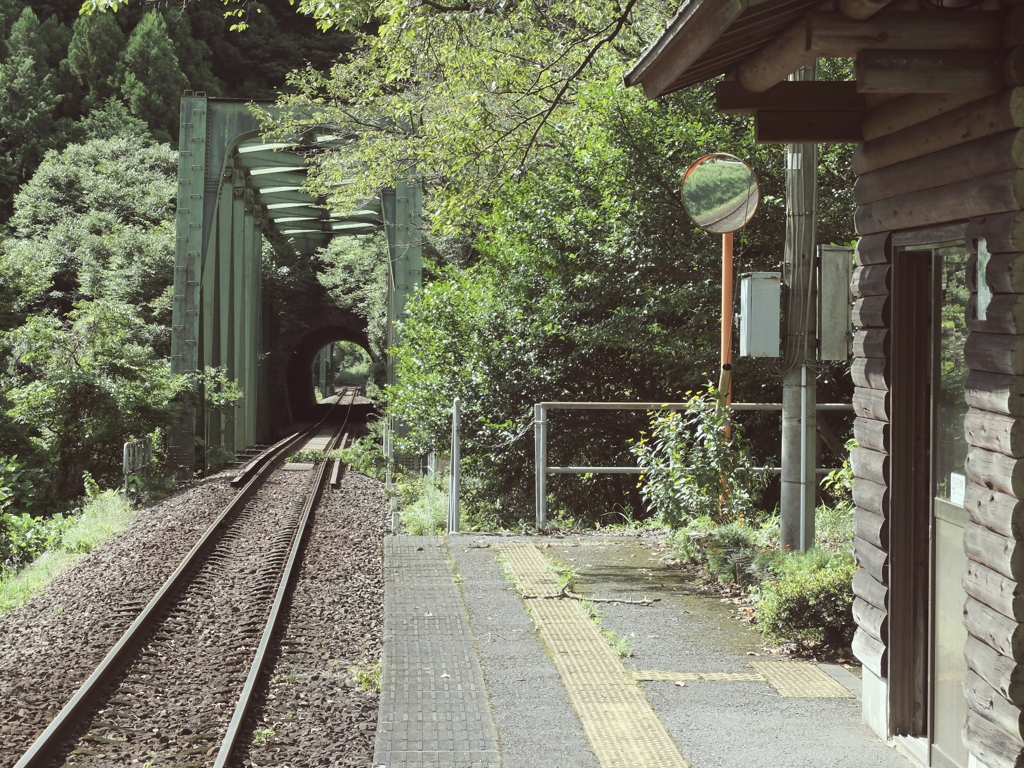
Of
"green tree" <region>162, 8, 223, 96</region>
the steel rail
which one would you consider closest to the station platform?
the steel rail

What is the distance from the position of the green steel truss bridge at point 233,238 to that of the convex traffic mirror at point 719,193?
11204 mm

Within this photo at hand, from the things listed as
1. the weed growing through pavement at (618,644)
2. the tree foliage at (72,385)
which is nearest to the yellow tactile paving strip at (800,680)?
the weed growing through pavement at (618,644)

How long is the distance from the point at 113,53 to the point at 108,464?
3981cm

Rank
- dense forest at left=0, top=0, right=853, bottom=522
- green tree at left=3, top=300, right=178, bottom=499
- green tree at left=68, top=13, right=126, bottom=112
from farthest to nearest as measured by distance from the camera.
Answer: green tree at left=68, top=13, right=126, bottom=112 → green tree at left=3, top=300, right=178, bottom=499 → dense forest at left=0, top=0, right=853, bottom=522

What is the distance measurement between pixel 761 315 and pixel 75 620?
19.1ft

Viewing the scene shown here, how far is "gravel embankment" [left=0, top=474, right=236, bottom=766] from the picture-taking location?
6.23 metres

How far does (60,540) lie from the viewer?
14.4 m

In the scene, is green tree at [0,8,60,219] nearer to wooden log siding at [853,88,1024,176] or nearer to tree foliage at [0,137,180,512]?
tree foliage at [0,137,180,512]

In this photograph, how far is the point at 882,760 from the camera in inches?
172

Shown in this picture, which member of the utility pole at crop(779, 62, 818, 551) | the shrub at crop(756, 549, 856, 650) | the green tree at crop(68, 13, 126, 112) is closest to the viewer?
the shrub at crop(756, 549, 856, 650)

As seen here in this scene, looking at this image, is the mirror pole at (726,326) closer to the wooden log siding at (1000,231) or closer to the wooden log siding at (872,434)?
the wooden log siding at (872,434)

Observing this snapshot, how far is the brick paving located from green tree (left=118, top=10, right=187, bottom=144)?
49.0 m

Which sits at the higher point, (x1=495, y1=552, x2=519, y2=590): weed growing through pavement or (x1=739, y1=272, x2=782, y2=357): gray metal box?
(x1=739, y1=272, x2=782, y2=357): gray metal box

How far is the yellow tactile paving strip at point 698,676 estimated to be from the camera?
543 centimetres
